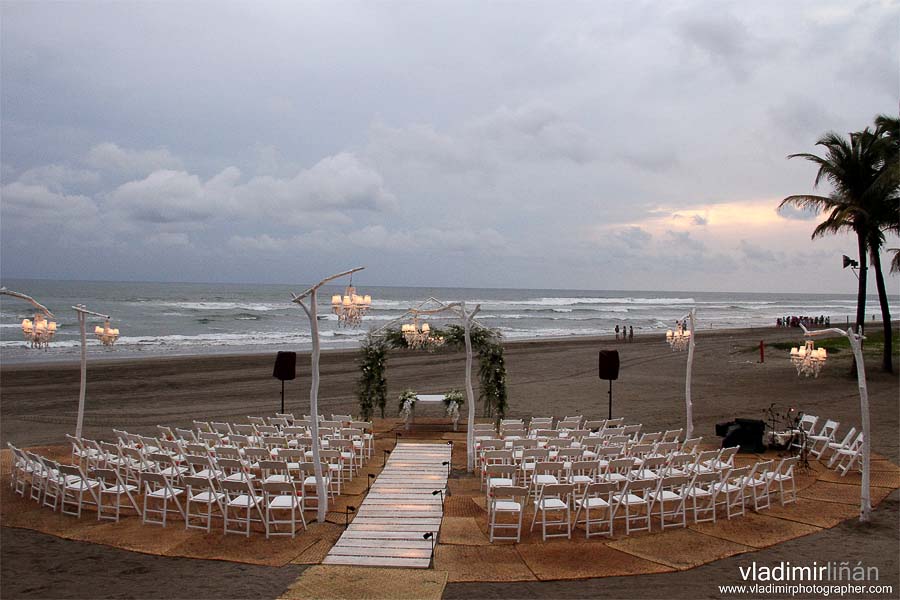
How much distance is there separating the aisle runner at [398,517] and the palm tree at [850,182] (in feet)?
59.1

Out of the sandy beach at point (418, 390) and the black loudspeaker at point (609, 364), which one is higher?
the black loudspeaker at point (609, 364)

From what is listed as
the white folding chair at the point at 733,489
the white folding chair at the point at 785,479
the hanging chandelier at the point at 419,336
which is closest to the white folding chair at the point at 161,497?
the hanging chandelier at the point at 419,336

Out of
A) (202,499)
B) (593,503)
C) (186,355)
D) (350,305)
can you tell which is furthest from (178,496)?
(186,355)

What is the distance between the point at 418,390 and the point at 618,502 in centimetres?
1480

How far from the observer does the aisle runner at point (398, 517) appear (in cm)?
688

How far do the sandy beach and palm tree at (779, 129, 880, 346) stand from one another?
539 centimetres

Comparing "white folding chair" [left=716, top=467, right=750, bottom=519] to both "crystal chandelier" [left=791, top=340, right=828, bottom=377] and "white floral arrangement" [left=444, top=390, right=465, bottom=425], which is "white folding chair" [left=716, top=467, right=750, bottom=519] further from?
"white floral arrangement" [left=444, top=390, right=465, bottom=425]

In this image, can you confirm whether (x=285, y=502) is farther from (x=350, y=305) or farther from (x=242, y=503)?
(x=350, y=305)

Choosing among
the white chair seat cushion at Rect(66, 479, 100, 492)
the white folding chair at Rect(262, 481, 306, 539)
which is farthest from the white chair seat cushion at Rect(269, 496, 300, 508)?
the white chair seat cushion at Rect(66, 479, 100, 492)

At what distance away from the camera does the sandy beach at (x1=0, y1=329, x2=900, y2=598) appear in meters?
6.34

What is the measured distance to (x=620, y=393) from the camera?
69.4 feet

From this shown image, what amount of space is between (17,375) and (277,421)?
17.8 metres

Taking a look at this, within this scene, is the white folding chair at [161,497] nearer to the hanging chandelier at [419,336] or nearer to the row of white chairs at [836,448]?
the hanging chandelier at [419,336]

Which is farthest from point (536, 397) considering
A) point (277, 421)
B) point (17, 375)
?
point (17, 375)
